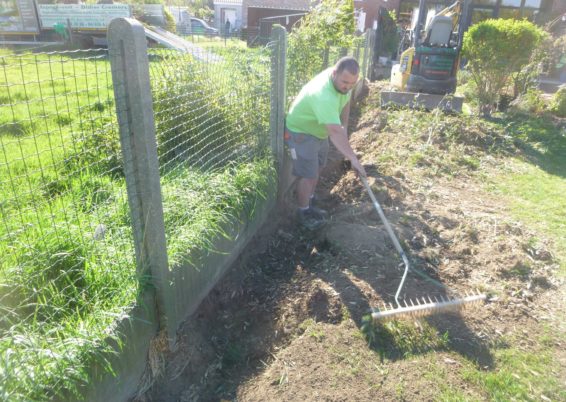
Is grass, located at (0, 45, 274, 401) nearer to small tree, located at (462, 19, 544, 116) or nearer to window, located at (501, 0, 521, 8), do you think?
small tree, located at (462, 19, 544, 116)

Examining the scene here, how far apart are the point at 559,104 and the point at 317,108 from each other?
7710mm

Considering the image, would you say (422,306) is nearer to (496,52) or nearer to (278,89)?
(278,89)

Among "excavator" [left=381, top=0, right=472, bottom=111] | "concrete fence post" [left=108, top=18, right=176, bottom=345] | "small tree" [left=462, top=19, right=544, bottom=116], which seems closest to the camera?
"concrete fence post" [left=108, top=18, right=176, bottom=345]

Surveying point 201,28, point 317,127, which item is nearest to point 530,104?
point 317,127

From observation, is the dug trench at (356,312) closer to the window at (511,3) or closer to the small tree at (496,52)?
the small tree at (496,52)

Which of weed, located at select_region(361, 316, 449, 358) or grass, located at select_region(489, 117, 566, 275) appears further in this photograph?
grass, located at select_region(489, 117, 566, 275)

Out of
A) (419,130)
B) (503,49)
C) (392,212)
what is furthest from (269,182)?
(503,49)

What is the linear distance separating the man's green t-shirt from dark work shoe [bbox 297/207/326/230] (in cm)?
80

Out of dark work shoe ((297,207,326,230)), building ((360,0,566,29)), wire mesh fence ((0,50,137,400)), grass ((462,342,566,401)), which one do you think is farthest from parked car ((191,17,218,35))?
grass ((462,342,566,401))

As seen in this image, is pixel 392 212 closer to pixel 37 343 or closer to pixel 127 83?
pixel 127 83

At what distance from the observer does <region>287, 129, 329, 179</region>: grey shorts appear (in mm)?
4496

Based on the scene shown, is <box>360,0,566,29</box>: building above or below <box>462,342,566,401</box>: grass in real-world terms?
above

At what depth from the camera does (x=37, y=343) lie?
188 centimetres

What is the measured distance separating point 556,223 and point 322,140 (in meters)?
2.63
